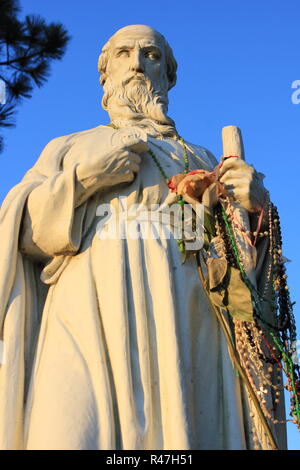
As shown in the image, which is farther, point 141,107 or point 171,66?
point 171,66

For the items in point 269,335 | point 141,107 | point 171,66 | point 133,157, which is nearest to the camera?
point 269,335

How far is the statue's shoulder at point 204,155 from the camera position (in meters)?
6.83

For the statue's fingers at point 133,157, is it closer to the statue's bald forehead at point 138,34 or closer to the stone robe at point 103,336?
the stone robe at point 103,336

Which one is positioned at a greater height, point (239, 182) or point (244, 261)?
point (239, 182)

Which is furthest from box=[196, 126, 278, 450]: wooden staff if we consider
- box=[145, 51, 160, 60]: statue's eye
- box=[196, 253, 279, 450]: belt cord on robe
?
box=[145, 51, 160, 60]: statue's eye

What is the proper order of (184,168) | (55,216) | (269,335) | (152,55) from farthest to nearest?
(152,55), (184,168), (55,216), (269,335)

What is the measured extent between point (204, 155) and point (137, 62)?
29.8 inches

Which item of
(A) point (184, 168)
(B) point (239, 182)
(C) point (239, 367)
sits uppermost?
(A) point (184, 168)

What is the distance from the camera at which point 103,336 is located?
5816 millimetres

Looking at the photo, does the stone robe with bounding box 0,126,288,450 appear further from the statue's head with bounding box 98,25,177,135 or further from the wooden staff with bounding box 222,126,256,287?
the statue's head with bounding box 98,25,177,135

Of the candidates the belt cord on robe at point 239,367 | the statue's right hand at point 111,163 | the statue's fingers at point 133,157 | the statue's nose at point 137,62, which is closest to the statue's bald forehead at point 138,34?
the statue's nose at point 137,62

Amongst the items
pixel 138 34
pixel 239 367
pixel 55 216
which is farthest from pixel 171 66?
pixel 239 367

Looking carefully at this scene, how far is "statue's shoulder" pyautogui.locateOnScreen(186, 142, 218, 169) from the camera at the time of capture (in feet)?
22.4

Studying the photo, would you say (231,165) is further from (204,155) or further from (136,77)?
(136,77)
